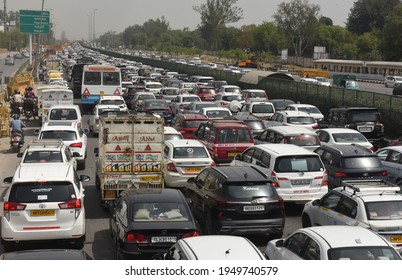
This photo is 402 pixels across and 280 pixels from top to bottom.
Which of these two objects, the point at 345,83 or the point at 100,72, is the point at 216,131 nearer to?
the point at 100,72

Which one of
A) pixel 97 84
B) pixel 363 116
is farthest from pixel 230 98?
pixel 363 116

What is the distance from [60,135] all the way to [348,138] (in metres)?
8.86

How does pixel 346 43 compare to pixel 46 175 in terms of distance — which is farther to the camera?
pixel 346 43

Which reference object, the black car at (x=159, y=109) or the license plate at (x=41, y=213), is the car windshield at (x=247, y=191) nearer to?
the license plate at (x=41, y=213)

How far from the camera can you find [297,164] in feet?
53.1

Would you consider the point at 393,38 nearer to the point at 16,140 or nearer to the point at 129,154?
the point at 16,140

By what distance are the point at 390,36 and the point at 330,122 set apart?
7543 cm

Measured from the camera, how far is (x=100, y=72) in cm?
4144

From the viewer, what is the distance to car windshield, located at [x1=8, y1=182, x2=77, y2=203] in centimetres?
1224

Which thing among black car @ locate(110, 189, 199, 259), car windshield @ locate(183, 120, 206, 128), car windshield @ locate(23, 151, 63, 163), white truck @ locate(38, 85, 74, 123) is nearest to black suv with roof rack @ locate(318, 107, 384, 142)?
car windshield @ locate(183, 120, 206, 128)

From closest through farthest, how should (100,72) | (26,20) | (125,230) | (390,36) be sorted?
1. (125,230)
2. (100,72)
3. (26,20)
4. (390,36)

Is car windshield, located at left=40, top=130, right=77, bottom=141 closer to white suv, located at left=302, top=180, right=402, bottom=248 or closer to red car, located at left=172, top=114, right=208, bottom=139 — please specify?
red car, located at left=172, top=114, right=208, bottom=139

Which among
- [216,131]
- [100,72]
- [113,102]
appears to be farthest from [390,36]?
[216,131]

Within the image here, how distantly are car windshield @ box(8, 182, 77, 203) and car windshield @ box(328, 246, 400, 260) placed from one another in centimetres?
512
